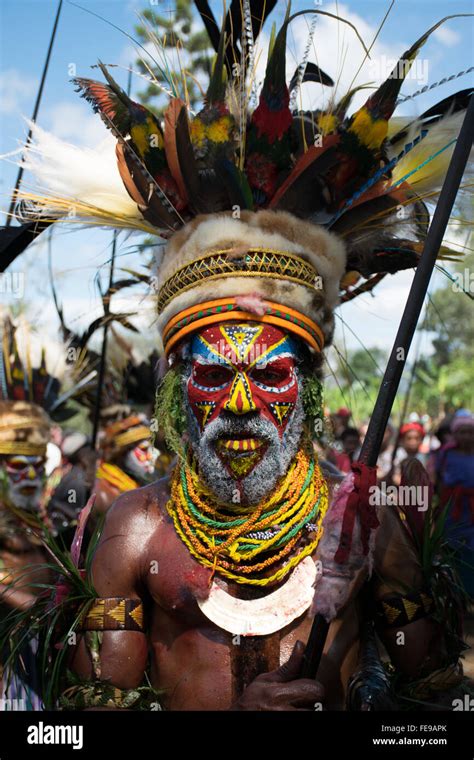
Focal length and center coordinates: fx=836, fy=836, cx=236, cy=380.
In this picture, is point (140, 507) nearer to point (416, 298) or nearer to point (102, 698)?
point (102, 698)

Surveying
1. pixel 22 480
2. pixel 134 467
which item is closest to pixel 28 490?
pixel 22 480

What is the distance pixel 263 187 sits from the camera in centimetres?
335

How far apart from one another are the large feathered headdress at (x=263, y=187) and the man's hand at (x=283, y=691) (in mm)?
1259

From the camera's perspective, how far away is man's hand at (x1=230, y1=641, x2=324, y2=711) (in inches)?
109

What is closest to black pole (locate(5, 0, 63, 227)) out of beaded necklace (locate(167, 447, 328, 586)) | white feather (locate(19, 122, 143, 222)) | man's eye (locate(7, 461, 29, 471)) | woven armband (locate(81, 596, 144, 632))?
white feather (locate(19, 122, 143, 222))

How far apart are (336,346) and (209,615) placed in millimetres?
1314

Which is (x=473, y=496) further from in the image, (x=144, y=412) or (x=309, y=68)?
(x=309, y=68)

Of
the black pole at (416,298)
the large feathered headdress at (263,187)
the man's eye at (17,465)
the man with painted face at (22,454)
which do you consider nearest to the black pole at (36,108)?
the large feathered headdress at (263,187)

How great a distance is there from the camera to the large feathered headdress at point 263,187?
10.7 feet

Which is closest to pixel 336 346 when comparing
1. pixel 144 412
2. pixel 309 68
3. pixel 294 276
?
pixel 294 276

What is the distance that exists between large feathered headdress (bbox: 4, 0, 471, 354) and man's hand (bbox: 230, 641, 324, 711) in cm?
126

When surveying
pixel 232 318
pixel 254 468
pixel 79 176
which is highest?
pixel 79 176

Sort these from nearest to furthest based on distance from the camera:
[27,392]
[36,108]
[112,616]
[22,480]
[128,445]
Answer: [112,616]
[36,108]
[22,480]
[27,392]
[128,445]

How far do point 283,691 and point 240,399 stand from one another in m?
1.02
